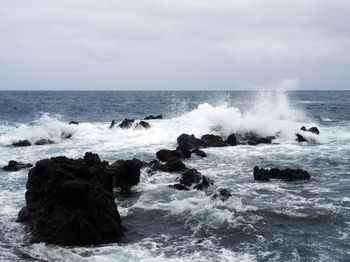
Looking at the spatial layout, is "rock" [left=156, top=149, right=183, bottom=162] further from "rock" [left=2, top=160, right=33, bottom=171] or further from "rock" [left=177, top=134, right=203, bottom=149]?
"rock" [left=2, top=160, right=33, bottom=171]

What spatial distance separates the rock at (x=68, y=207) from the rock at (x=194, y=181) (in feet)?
14.0

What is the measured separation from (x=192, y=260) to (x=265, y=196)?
5.23 metres

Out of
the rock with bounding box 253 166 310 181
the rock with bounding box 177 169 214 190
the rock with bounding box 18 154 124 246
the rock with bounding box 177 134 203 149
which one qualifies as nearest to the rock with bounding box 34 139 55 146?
the rock with bounding box 177 134 203 149

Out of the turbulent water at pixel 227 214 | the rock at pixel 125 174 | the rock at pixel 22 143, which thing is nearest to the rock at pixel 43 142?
the rock at pixel 22 143

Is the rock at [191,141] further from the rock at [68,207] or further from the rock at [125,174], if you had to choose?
the rock at [68,207]

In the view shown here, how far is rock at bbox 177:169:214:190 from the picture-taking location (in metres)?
13.7

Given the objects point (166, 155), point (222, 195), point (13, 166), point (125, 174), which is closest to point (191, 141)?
point (166, 155)

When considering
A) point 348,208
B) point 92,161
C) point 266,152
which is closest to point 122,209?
point 92,161

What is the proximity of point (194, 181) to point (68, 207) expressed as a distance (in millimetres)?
5649

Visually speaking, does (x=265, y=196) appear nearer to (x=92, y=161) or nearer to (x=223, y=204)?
(x=223, y=204)

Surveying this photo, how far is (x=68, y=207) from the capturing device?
31.3 ft

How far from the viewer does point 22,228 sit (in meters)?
10.0

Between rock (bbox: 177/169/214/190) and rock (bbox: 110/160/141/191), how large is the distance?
5.51 feet

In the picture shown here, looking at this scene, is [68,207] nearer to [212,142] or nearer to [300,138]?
[212,142]
